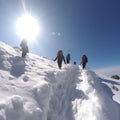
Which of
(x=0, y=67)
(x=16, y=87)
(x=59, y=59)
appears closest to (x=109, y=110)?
(x=16, y=87)

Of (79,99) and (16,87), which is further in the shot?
(79,99)

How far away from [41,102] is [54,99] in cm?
189

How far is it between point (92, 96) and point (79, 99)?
76 cm

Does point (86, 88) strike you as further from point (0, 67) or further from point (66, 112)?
point (0, 67)

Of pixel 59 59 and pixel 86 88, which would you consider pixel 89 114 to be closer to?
pixel 86 88

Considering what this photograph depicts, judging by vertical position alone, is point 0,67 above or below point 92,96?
above

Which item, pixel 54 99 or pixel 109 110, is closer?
pixel 109 110

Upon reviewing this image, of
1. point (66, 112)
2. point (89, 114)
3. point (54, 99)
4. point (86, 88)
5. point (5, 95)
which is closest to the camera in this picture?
point (5, 95)

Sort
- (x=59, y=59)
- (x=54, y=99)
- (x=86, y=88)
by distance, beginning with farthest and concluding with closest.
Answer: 1. (x=59, y=59)
2. (x=86, y=88)
3. (x=54, y=99)

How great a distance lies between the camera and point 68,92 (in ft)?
43.2

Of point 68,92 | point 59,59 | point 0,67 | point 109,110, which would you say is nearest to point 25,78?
point 0,67

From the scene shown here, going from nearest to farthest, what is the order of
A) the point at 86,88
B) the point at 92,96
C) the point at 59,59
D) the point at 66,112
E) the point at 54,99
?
the point at 66,112 < the point at 54,99 < the point at 92,96 < the point at 86,88 < the point at 59,59

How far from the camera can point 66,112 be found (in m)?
10.1

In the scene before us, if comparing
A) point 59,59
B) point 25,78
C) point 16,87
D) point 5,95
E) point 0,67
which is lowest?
point 5,95
